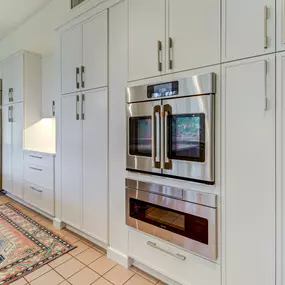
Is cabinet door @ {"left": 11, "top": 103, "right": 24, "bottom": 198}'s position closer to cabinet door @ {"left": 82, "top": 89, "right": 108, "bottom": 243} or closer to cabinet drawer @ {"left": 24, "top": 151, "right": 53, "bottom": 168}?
cabinet drawer @ {"left": 24, "top": 151, "right": 53, "bottom": 168}

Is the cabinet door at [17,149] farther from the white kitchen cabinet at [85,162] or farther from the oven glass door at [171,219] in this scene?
the oven glass door at [171,219]

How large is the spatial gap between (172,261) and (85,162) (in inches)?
51.8

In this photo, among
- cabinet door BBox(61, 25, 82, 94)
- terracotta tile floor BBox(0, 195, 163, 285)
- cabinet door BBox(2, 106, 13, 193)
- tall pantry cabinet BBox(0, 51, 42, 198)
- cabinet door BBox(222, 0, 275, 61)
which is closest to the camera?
cabinet door BBox(222, 0, 275, 61)

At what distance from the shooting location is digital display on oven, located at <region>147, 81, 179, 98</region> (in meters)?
1.51

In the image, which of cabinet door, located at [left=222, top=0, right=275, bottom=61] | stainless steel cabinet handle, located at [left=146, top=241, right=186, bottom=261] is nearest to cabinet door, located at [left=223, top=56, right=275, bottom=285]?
cabinet door, located at [left=222, top=0, right=275, bottom=61]

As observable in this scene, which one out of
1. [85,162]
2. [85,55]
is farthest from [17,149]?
[85,55]

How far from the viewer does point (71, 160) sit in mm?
2457

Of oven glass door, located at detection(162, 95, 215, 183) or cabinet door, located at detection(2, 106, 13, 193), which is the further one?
cabinet door, located at detection(2, 106, 13, 193)

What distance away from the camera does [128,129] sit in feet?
6.05

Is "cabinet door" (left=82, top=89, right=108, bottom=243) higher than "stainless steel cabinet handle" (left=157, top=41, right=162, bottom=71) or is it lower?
lower

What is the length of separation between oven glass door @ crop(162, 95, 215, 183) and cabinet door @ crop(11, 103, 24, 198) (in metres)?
2.90

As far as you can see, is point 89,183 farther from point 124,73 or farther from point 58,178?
point 124,73

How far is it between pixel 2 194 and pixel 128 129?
12.3ft

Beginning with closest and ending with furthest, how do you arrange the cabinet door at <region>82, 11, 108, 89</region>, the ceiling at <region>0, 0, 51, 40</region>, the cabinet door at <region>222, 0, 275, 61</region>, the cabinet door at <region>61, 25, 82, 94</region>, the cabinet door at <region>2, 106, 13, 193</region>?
1. the cabinet door at <region>222, 0, 275, 61</region>
2. the cabinet door at <region>82, 11, 108, 89</region>
3. the cabinet door at <region>61, 25, 82, 94</region>
4. the ceiling at <region>0, 0, 51, 40</region>
5. the cabinet door at <region>2, 106, 13, 193</region>
